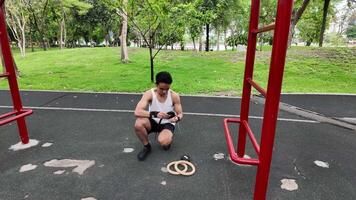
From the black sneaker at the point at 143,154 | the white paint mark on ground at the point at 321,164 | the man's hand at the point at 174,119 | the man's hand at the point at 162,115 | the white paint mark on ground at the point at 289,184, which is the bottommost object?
the white paint mark on ground at the point at 321,164

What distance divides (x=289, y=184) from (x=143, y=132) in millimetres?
1764

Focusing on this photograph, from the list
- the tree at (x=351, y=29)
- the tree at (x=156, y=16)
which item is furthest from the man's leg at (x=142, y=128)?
the tree at (x=351, y=29)

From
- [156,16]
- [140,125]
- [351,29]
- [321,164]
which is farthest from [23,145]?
[351,29]

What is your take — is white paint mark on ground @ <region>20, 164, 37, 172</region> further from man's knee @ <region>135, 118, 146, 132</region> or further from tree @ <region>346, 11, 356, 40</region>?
tree @ <region>346, 11, 356, 40</region>

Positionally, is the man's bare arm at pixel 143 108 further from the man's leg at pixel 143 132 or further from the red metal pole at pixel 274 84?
the red metal pole at pixel 274 84

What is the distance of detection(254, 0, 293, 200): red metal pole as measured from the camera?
4.98 ft

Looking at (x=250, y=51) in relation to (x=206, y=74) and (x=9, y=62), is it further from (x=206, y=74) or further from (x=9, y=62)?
(x=206, y=74)

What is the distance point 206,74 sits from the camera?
9.27 metres

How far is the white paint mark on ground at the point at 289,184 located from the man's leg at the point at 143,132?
1.62 metres

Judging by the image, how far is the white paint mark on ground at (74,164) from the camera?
2.95 metres

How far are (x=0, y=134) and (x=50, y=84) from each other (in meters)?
4.20

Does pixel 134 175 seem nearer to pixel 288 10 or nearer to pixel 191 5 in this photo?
pixel 288 10

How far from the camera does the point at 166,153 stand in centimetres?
333

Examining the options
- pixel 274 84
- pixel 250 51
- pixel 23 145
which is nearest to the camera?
pixel 274 84
